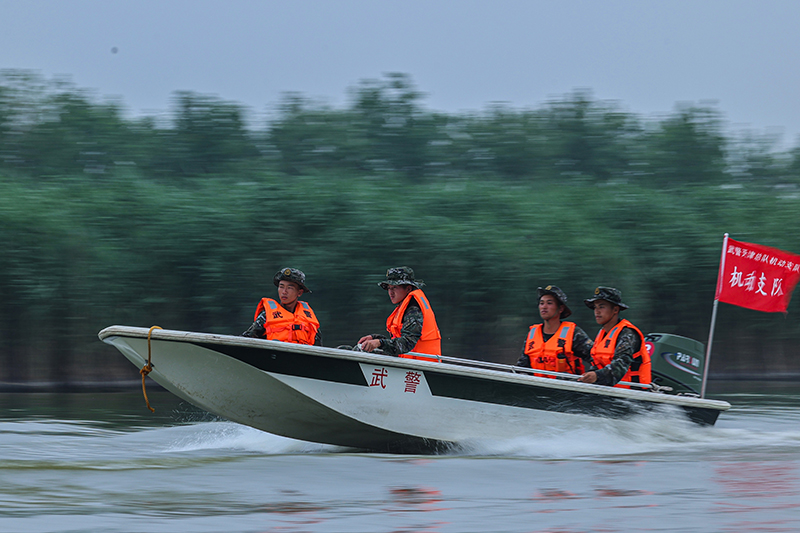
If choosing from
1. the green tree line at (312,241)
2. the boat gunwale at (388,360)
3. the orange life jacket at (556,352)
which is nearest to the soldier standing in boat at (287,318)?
the boat gunwale at (388,360)

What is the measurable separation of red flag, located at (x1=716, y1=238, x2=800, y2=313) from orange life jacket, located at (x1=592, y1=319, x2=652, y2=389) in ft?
3.93

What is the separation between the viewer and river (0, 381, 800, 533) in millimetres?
4441

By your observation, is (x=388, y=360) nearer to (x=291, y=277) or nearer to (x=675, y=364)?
(x=291, y=277)

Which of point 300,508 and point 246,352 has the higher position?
point 246,352

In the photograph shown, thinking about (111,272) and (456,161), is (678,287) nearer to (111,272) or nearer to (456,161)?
(456,161)

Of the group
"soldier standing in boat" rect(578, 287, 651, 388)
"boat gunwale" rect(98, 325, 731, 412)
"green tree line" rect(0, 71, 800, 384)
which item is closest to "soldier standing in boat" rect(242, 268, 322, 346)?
"boat gunwale" rect(98, 325, 731, 412)

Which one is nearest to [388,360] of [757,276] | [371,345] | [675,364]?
[371,345]

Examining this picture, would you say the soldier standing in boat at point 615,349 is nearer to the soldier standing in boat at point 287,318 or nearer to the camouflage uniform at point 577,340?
the camouflage uniform at point 577,340

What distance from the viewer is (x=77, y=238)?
1736 cm

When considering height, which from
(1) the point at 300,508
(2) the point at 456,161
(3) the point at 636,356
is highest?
(2) the point at 456,161

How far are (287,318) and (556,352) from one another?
235cm

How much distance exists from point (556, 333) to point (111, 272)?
1245cm

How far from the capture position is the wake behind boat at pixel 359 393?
6477 mm

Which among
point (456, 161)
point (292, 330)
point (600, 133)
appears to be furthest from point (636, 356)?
point (600, 133)
